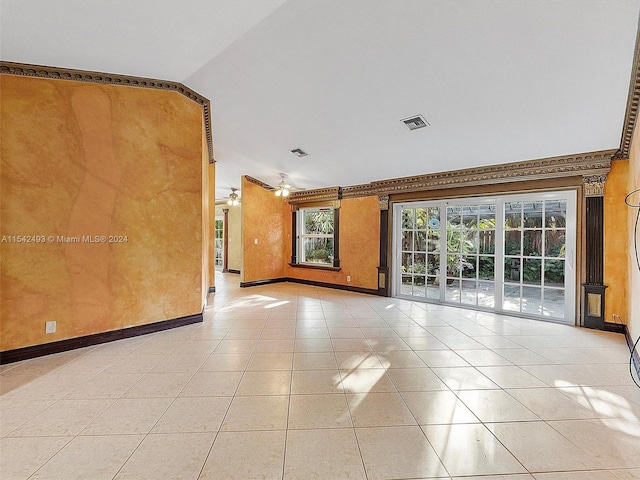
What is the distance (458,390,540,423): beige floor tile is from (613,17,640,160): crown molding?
291cm

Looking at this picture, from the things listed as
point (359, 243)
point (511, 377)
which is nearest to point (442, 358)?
point (511, 377)

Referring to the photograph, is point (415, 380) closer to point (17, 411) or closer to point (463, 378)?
point (463, 378)

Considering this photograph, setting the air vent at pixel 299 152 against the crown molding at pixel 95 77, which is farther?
the air vent at pixel 299 152

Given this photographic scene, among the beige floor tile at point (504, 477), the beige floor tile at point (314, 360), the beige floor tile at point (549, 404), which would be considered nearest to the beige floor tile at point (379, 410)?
the beige floor tile at point (504, 477)

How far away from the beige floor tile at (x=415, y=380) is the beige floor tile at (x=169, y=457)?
1505 millimetres

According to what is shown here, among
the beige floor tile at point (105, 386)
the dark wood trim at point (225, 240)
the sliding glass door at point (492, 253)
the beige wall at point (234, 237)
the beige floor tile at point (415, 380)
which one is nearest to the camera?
the beige floor tile at point (105, 386)

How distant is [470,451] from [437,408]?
42 cm

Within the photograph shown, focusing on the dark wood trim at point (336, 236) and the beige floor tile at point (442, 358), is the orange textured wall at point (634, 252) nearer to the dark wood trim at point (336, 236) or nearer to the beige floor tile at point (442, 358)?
the beige floor tile at point (442, 358)

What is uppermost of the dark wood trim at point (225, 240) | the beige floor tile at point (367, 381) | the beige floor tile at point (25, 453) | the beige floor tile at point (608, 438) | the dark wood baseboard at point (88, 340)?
the dark wood trim at point (225, 240)

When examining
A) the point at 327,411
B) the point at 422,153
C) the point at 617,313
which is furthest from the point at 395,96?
the point at 617,313

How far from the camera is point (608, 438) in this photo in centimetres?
180

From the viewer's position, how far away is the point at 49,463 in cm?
158

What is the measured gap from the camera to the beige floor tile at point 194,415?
187cm

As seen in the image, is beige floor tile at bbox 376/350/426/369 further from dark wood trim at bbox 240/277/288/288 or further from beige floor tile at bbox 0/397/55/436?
dark wood trim at bbox 240/277/288/288
